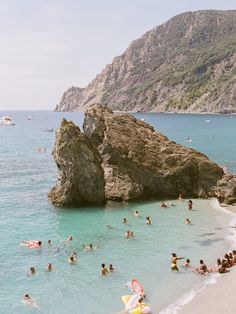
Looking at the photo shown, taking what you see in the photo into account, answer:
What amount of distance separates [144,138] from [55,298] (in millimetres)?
29764

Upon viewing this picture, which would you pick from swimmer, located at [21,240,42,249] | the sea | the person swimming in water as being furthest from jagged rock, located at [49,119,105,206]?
the person swimming in water

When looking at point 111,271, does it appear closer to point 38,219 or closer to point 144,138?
point 38,219

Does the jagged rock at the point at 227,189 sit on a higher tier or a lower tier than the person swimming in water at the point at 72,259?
higher

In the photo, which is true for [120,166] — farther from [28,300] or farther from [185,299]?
[28,300]

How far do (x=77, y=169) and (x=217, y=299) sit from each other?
26.8 meters

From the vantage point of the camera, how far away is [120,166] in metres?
50.2

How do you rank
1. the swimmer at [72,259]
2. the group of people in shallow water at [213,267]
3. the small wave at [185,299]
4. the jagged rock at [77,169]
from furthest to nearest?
the jagged rock at [77,169]
the swimmer at [72,259]
the group of people in shallow water at [213,267]
the small wave at [185,299]

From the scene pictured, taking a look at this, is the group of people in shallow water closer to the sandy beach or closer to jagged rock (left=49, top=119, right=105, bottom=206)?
the sandy beach

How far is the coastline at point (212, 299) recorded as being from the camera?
22.4 metres

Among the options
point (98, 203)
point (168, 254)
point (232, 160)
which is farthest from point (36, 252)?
point (232, 160)

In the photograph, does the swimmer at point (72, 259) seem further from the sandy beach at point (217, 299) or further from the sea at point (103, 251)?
the sandy beach at point (217, 299)

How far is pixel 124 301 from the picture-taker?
80.9ft

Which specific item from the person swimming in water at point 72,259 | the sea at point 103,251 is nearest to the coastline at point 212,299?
the sea at point 103,251

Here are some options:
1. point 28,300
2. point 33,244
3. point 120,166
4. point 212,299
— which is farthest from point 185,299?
point 120,166
